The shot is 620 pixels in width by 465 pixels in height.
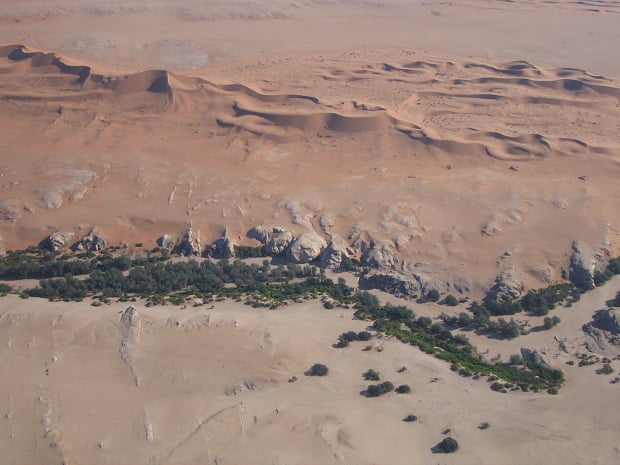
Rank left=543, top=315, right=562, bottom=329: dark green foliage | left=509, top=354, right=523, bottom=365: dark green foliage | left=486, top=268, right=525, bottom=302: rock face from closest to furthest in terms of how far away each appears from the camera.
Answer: left=509, top=354, right=523, bottom=365: dark green foliage, left=543, top=315, right=562, bottom=329: dark green foliage, left=486, top=268, right=525, bottom=302: rock face

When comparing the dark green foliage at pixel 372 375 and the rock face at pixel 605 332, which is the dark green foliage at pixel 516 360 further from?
the dark green foliage at pixel 372 375

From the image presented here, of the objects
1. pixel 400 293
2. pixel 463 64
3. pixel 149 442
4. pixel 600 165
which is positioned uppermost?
pixel 463 64

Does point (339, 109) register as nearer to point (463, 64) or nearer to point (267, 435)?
point (463, 64)

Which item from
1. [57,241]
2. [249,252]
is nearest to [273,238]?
[249,252]

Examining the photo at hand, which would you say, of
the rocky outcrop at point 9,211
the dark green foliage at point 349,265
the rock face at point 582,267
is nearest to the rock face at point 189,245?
the dark green foliage at point 349,265

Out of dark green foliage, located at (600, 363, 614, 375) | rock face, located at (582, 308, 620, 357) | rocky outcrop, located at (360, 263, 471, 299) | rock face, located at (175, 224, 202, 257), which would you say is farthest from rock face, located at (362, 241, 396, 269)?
dark green foliage, located at (600, 363, 614, 375)

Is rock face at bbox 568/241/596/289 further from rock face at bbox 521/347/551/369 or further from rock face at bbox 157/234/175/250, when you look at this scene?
rock face at bbox 157/234/175/250

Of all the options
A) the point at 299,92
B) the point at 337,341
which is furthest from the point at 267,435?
the point at 299,92
